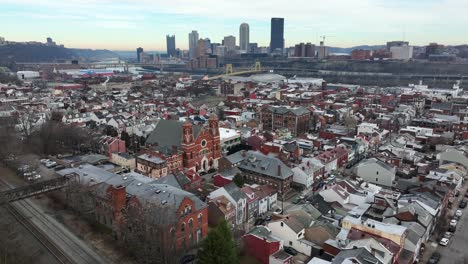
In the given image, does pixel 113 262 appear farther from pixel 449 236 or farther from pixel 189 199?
pixel 449 236

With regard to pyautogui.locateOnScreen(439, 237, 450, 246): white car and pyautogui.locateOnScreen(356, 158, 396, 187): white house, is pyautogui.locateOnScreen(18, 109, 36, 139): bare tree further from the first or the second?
pyautogui.locateOnScreen(439, 237, 450, 246): white car

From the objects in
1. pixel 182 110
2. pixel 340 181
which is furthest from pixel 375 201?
pixel 182 110

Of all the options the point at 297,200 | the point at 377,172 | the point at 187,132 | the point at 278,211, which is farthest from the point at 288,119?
the point at 278,211

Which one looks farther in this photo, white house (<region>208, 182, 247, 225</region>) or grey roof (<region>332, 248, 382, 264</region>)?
white house (<region>208, 182, 247, 225</region>)

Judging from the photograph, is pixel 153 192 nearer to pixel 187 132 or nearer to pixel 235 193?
pixel 235 193

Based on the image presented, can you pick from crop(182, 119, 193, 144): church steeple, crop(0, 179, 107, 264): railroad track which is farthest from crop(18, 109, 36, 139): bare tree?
crop(182, 119, 193, 144): church steeple

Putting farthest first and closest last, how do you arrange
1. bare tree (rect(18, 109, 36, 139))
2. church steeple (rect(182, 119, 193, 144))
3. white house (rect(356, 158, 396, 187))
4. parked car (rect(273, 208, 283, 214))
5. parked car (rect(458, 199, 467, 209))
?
bare tree (rect(18, 109, 36, 139)) < church steeple (rect(182, 119, 193, 144)) < white house (rect(356, 158, 396, 187)) < parked car (rect(458, 199, 467, 209)) < parked car (rect(273, 208, 283, 214))

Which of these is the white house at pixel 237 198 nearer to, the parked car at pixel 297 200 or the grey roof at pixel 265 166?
the parked car at pixel 297 200
